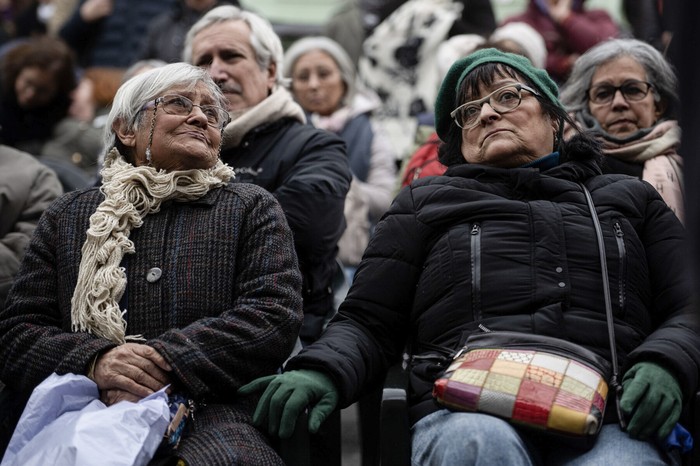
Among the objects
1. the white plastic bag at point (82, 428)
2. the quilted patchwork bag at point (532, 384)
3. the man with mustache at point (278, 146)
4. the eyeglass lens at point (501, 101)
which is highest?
the eyeglass lens at point (501, 101)

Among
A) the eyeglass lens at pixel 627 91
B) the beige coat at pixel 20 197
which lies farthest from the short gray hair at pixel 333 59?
the beige coat at pixel 20 197

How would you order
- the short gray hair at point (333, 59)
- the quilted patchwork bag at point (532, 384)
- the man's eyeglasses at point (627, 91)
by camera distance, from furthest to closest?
the short gray hair at point (333, 59)
the man's eyeglasses at point (627, 91)
the quilted patchwork bag at point (532, 384)

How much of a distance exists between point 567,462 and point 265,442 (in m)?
0.94

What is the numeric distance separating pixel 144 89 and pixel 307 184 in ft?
2.56

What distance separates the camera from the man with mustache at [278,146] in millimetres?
4617

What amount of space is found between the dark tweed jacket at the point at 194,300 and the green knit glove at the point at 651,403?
3.59 ft

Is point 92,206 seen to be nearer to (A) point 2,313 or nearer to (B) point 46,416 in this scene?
(A) point 2,313

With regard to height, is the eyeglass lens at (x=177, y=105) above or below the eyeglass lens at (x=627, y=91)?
above

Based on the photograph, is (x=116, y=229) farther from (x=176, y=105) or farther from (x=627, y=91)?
(x=627, y=91)

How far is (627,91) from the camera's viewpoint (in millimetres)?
4992

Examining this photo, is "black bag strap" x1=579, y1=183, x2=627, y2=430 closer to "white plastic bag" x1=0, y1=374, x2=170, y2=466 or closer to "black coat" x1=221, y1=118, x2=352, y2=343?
"black coat" x1=221, y1=118, x2=352, y2=343

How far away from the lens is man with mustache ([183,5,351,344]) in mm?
4617

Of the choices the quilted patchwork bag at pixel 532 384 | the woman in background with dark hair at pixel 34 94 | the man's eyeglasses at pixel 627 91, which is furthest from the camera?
the woman in background with dark hair at pixel 34 94

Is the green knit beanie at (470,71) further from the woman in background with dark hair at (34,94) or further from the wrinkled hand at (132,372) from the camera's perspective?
the woman in background with dark hair at (34,94)
